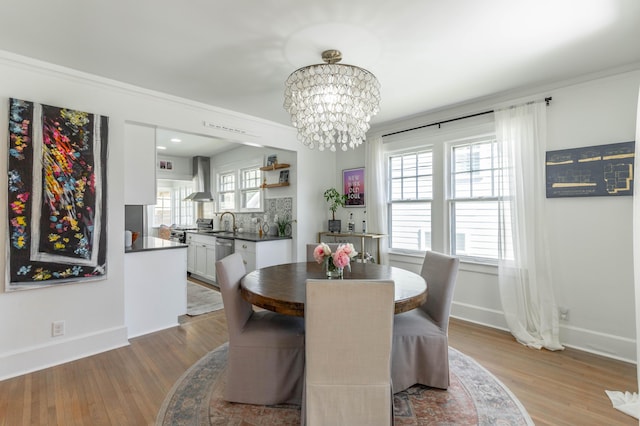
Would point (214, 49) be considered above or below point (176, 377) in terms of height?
above

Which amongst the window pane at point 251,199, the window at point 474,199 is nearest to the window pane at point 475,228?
the window at point 474,199

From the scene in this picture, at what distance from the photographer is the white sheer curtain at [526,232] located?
299 cm

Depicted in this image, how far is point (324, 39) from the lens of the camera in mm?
2213

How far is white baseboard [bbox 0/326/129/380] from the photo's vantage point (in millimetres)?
2375

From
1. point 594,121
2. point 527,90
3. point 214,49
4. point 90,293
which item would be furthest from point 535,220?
point 90,293

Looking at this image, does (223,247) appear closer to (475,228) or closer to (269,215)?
(269,215)

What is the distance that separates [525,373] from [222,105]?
3863 mm

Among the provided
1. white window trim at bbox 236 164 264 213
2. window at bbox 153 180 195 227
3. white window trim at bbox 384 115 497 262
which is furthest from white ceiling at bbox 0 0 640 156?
window at bbox 153 180 195 227

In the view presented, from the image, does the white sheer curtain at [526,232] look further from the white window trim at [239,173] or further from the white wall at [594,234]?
the white window trim at [239,173]

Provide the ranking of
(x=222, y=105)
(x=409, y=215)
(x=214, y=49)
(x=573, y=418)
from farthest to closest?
(x=409, y=215)
(x=222, y=105)
(x=214, y=49)
(x=573, y=418)

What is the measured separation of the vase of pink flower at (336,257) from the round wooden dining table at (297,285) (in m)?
0.11

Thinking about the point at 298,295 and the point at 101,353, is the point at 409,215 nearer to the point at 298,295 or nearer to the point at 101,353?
the point at 298,295

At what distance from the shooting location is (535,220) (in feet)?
10.1

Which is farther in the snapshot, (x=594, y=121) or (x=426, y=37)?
(x=594, y=121)
